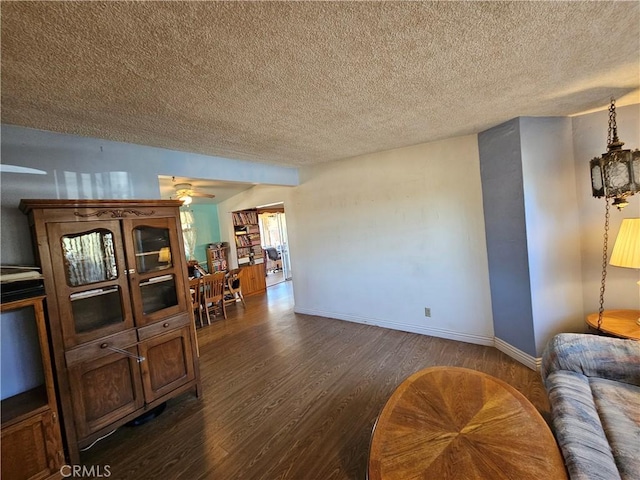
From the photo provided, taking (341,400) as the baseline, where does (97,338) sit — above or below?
above

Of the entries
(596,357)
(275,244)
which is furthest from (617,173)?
(275,244)

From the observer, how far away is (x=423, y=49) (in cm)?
134

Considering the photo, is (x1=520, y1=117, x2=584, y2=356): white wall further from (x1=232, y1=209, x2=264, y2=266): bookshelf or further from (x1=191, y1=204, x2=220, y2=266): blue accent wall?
(x1=191, y1=204, x2=220, y2=266): blue accent wall

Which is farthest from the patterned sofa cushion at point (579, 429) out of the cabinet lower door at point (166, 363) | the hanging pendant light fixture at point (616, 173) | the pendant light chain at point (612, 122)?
the cabinet lower door at point (166, 363)

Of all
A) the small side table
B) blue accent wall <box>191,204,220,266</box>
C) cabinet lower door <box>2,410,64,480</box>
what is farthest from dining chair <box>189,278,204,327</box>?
the small side table

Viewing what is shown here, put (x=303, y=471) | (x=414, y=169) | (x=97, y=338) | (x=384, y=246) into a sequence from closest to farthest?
1. (x=303, y=471)
2. (x=97, y=338)
3. (x=414, y=169)
4. (x=384, y=246)

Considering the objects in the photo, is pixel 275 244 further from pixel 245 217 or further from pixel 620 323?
pixel 620 323

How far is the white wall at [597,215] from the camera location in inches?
90.1

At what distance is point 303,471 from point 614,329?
8.12 feet

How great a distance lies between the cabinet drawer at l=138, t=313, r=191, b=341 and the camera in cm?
214

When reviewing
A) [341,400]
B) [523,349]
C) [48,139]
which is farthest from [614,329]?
[48,139]

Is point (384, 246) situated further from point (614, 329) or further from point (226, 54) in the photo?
point (226, 54)

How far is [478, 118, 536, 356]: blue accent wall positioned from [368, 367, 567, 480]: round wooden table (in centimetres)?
136

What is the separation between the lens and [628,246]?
6.43 feet
